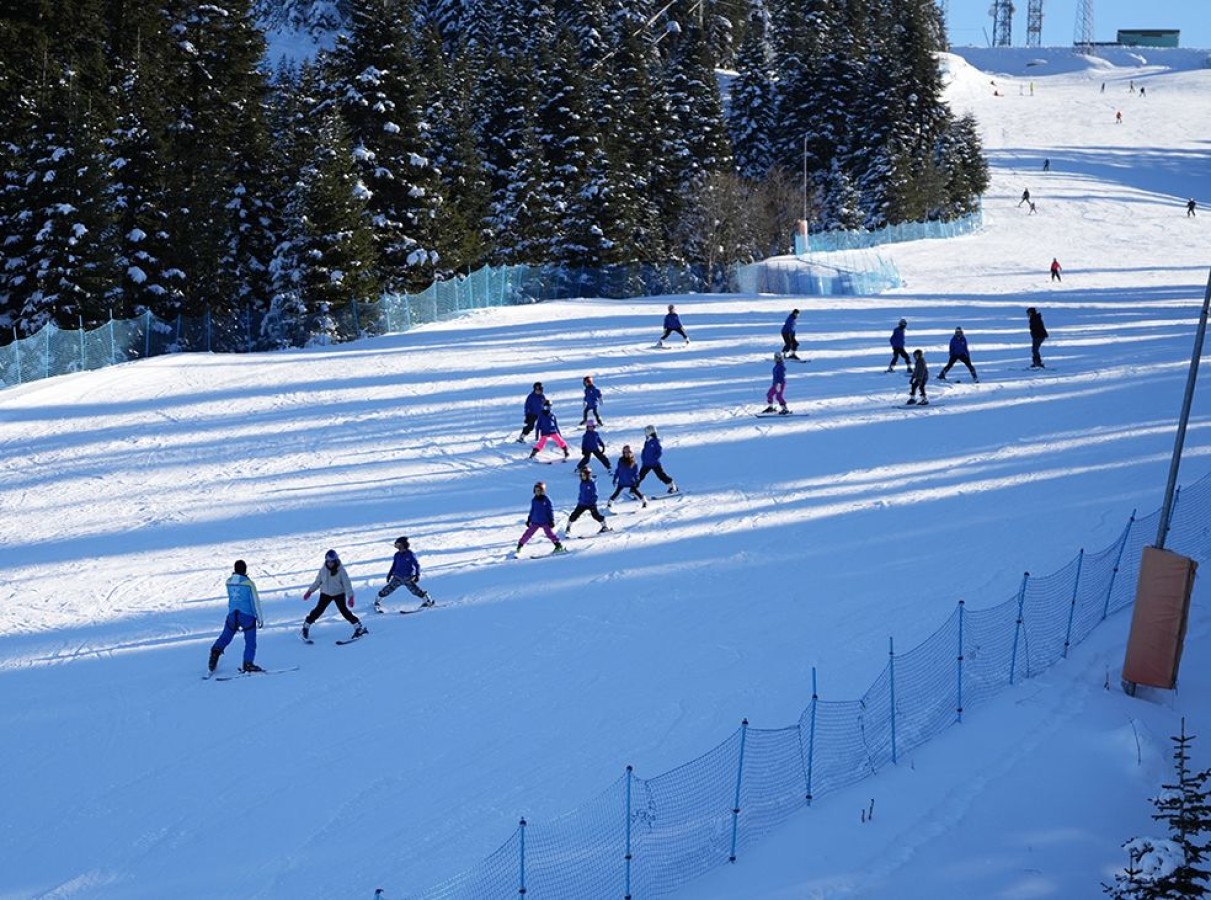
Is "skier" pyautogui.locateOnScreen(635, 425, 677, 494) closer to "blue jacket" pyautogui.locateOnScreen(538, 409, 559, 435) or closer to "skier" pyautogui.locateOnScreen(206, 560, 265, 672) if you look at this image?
"blue jacket" pyautogui.locateOnScreen(538, 409, 559, 435)

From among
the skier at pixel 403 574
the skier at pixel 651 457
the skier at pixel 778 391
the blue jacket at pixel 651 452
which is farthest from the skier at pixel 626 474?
the skier at pixel 778 391

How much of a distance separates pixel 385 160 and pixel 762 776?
37035 mm

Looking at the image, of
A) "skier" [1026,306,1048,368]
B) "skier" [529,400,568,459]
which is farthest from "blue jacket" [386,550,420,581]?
"skier" [1026,306,1048,368]

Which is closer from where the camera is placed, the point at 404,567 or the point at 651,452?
the point at 404,567

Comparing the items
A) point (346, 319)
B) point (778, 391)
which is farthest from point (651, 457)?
point (346, 319)

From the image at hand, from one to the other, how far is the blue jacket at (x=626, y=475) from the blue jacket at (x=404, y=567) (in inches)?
194

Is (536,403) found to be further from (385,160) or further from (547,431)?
(385,160)

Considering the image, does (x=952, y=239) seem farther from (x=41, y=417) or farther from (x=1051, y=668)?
(x=1051, y=668)

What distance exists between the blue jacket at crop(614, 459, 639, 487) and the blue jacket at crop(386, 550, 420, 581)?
4924mm

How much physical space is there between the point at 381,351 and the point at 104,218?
11.3m

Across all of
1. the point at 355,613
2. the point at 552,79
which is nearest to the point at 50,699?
the point at 355,613

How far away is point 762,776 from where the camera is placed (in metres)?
10.5

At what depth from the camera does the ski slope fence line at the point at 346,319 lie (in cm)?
3059

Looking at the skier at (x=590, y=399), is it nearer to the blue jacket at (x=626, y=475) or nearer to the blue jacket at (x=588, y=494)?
the blue jacket at (x=626, y=475)
